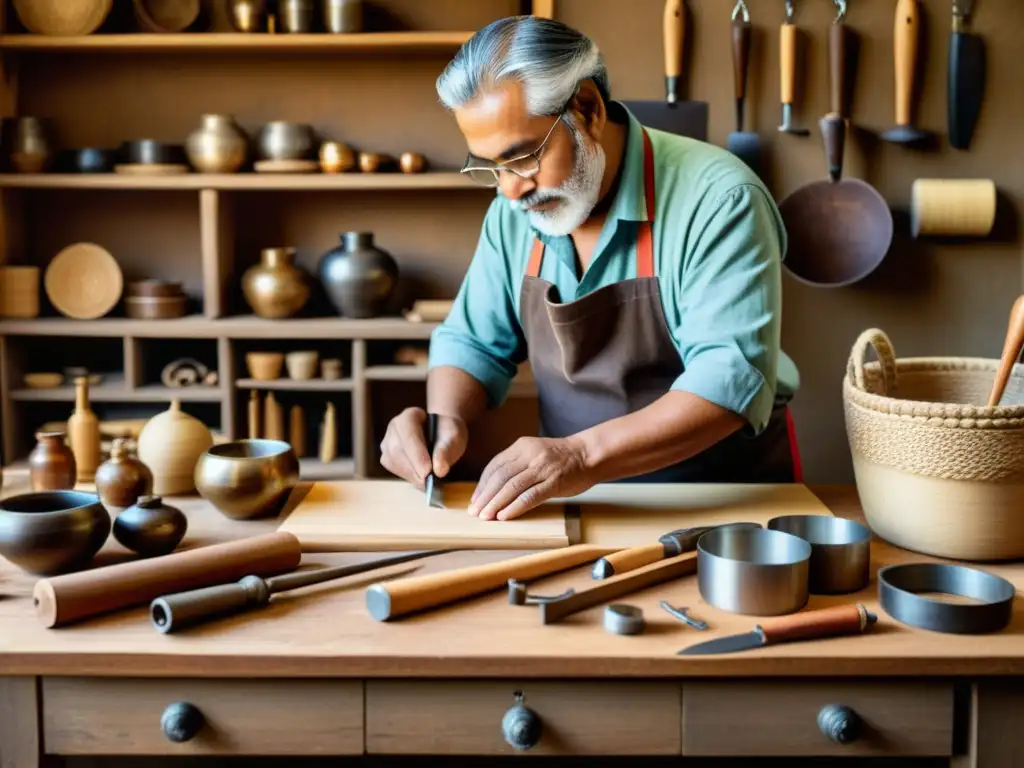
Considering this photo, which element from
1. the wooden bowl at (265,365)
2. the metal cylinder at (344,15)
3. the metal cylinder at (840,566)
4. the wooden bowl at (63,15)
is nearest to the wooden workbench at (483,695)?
the metal cylinder at (840,566)

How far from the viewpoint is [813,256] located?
3.66m

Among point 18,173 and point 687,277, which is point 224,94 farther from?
point 687,277

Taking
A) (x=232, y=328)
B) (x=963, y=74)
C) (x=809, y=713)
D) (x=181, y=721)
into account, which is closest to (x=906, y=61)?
(x=963, y=74)

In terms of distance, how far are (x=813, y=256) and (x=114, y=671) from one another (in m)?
2.95

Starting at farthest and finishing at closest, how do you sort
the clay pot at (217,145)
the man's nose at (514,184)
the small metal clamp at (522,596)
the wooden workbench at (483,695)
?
the clay pot at (217,145) < the man's nose at (514,184) < the small metal clamp at (522,596) < the wooden workbench at (483,695)

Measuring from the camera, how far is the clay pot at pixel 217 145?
3.78m

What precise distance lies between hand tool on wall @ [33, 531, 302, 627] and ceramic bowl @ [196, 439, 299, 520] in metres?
0.22

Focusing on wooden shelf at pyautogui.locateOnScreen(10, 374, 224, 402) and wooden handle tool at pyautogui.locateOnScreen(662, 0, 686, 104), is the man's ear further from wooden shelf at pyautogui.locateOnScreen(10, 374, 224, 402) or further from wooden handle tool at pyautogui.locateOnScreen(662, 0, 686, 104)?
wooden shelf at pyautogui.locateOnScreen(10, 374, 224, 402)

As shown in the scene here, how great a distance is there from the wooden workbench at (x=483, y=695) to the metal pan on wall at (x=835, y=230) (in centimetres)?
250

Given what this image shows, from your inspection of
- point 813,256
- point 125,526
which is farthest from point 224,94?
point 125,526

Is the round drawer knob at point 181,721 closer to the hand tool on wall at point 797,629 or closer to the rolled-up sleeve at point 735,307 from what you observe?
the hand tool on wall at point 797,629

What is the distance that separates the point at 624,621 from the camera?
4.22 ft

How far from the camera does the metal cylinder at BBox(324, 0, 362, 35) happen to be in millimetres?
3703

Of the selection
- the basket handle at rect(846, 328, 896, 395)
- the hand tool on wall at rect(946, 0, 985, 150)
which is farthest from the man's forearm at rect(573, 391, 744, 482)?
the hand tool on wall at rect(946, 0, 985, 150)
